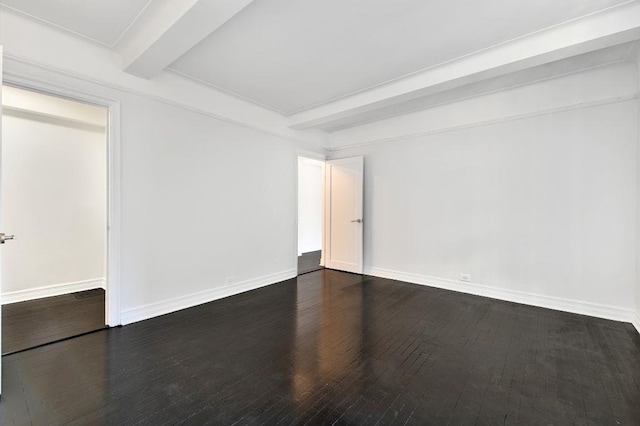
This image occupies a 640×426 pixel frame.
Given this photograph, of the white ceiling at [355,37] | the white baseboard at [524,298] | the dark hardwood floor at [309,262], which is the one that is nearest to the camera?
the white ceiling at [355,37]

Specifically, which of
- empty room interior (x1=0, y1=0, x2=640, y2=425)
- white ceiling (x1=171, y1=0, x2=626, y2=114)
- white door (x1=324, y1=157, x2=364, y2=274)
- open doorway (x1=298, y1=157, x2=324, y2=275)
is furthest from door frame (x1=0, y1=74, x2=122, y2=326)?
open doorway (x1=298, y1=157, x2=324, y2=275)

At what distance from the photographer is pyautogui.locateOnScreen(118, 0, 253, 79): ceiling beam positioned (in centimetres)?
209

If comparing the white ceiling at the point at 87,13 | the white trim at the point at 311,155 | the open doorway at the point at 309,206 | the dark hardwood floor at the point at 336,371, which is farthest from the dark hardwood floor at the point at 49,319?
the open doorway at the point at 309,206

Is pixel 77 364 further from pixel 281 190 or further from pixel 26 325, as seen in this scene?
pixel 281 190

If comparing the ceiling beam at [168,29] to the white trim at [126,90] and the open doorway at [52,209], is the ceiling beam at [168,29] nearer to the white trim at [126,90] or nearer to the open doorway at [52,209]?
the white trim at [126,90]

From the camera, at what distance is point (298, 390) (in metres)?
2.03

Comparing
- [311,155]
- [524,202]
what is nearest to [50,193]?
[311,155]

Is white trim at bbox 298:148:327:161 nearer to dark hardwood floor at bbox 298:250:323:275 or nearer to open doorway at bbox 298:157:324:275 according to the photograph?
open doorway at bbox 298:157:324:275

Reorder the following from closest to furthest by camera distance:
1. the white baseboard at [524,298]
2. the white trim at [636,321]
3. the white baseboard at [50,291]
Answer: the white trim at [636,321]
the white baseboard at [524,298]
the white baseboard at [50,291]

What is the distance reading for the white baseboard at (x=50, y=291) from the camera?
12.1 feet

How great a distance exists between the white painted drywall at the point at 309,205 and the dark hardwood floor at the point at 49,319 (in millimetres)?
4904

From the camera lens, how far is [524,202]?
12.7ft

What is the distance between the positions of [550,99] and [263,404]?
4578mm

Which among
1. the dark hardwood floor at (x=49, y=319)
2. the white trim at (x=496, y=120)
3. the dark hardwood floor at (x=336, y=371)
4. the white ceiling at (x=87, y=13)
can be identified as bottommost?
the dark hardwood floor at (x=336, y=371)
